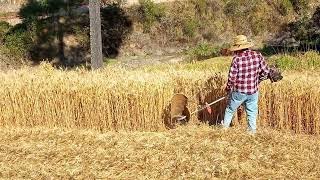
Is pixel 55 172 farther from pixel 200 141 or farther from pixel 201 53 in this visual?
pixel 201 53

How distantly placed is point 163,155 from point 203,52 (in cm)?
1202

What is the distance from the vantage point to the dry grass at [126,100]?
7.79m

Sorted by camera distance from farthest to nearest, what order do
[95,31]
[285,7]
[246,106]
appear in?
[285,7] < [95,31] < [246,106]

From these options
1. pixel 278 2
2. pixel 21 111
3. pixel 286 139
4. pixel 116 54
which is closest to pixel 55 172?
pixel 21 111

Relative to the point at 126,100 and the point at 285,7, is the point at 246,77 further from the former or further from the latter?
the point at 285,7

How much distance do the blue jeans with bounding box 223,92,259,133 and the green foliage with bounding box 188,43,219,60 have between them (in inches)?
398

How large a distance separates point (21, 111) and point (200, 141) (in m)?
3.18

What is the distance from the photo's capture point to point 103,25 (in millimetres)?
20500

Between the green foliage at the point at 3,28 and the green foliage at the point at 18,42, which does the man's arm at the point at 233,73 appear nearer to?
the green foliage at the point at 18,42

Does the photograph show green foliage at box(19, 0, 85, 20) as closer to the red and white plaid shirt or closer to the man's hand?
the red and white plaid shirt

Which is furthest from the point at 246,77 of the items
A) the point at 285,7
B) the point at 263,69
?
the point at 285,7

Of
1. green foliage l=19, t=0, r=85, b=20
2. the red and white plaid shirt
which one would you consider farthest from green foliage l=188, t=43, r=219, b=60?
the red and white plaid shirt

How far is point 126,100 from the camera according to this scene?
8078 mm

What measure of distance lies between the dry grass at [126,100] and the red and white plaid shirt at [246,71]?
27.7 inches
